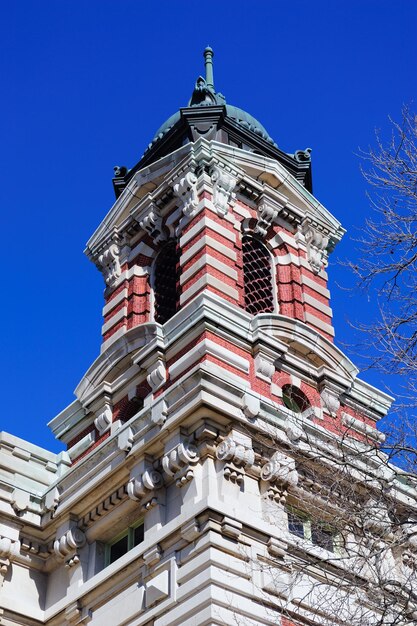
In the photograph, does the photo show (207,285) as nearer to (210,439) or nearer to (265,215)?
(265,215)

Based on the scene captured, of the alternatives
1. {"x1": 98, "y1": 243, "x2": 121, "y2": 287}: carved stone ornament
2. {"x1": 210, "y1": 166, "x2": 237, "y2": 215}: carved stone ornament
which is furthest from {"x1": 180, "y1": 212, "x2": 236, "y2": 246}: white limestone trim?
{"x1": 98, "y1": 243, "x2": 121, "y2": 287}: carved stone ornament

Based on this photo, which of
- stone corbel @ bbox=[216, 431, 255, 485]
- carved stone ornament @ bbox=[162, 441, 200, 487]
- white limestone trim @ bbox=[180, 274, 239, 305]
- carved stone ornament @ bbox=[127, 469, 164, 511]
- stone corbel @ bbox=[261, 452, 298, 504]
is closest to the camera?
stone corbel @ bbox=[216, 431, 255, 485]

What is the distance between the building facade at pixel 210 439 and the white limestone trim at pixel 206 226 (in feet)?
0.24

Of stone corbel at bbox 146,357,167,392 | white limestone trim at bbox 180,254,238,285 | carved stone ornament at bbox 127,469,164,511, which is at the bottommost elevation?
carved stone ornament at bbox 127,469,164,511

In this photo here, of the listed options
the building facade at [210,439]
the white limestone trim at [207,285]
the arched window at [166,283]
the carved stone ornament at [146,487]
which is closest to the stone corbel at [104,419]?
the building facade at [210,439]

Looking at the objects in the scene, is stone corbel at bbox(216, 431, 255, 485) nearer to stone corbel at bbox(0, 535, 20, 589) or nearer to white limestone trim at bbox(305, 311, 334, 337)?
stone corbel at bbox(0, 535, 20, 589)

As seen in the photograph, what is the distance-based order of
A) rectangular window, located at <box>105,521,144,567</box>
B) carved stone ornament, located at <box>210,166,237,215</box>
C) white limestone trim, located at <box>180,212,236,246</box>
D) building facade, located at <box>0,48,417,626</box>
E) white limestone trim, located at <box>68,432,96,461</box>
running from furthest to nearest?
1. carved stone ornament, located at <box>210,166,237,215</box>
2. white limestone trim, located at <box>180,212,236,246</box>
3. white limestone trim, located at <box>68,432,96,461</box>
4. rectangular window, located at <box>105,521,144,567</box>
5. building facade, located at <box>0,48,417,626</box>

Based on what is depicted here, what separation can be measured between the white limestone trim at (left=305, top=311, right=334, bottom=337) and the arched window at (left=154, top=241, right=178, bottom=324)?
10.1 ft

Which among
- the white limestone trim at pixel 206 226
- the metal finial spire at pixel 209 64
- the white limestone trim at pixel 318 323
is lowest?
the white limestone trim at pixel 318 323

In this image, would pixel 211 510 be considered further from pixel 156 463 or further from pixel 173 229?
pixel 173 229

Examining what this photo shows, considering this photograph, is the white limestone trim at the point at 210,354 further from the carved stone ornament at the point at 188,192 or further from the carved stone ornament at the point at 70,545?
the carved stone ornament at the point at 188,192

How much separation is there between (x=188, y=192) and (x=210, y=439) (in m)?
7.92

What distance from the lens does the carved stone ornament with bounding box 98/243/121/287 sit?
27.4m

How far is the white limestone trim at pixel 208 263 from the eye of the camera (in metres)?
23.4
